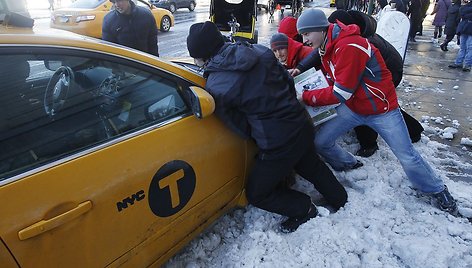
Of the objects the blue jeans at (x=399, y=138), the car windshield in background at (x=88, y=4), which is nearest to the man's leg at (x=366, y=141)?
the blue jeans at (x=399, y=138)

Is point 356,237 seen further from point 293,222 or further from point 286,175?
point 286,175

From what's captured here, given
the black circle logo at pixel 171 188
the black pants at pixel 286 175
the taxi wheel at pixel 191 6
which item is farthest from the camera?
the taxi wheel at pixel 191 6

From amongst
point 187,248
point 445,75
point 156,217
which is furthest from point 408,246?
point 445,75

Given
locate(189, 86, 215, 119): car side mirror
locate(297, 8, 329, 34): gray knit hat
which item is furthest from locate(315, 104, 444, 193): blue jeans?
locate(189, 86, 215, 119): car side mirror

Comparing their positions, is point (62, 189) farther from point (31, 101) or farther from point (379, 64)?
point (379, 64)

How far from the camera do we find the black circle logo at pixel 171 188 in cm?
188

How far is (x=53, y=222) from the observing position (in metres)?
1.48

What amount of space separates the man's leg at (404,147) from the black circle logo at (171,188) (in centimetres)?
157

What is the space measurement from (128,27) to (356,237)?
3.35 m

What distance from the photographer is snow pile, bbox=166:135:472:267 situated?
233cm

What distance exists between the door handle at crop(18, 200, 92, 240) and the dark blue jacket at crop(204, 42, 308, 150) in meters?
0.94

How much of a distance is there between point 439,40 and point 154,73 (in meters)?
11.2

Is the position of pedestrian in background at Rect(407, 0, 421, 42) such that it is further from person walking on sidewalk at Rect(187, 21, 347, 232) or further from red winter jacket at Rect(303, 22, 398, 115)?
person walking on sidewalk at Rect(187, 21, 347, 232)

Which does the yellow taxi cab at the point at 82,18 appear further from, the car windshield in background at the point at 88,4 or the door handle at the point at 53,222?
the door handle at the point at 53,222
